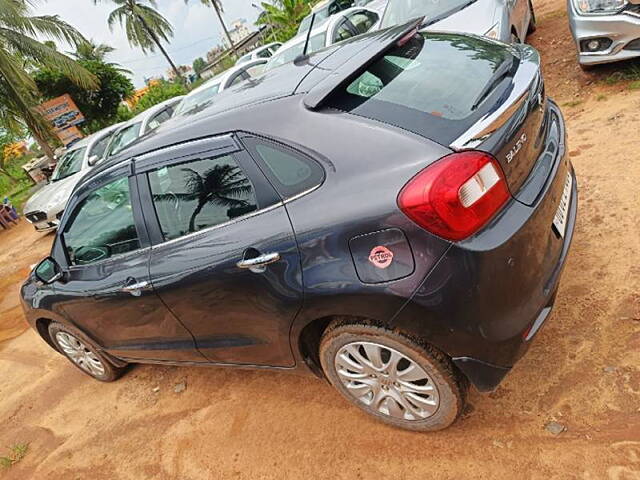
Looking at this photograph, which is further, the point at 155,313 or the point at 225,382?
the point at 225,382

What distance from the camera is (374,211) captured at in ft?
5.41

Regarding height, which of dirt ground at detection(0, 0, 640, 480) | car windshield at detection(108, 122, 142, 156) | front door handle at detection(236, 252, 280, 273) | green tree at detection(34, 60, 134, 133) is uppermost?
green tree at detection(34, 60, 134, 133)

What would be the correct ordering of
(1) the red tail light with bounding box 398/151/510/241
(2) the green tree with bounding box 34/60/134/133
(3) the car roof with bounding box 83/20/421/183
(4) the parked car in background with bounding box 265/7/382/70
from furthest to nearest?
(2) the green tree with bounding box 34/60/134/133 < (4) the parked car in background with bounding box 265/7/382/70 < (3) the car roof with bounding box 83/20/421/183 < (1) the red tail light with bounding box 398/151/510/241

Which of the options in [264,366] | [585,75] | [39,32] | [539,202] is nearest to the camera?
[539,202]

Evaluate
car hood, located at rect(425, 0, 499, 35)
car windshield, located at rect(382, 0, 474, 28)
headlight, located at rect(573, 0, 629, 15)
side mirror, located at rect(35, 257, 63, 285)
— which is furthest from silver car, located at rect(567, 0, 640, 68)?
side mirror, located at rect(35, 257, 63, 285)

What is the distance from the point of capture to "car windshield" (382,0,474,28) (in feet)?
17.7

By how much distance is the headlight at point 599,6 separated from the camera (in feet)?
13.1

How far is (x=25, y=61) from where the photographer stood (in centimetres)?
1402

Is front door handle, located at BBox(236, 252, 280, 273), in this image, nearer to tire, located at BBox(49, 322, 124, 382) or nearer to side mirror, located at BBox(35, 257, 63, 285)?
side mirror, located at BBox(35, 257, 63, 285)

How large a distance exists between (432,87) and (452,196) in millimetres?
685

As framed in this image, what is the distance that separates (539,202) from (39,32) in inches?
654

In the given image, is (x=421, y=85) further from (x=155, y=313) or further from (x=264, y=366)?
(x=155, y=313)

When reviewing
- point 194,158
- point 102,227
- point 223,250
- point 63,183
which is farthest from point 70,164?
point 223,250

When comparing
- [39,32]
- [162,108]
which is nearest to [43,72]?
[39,32]
